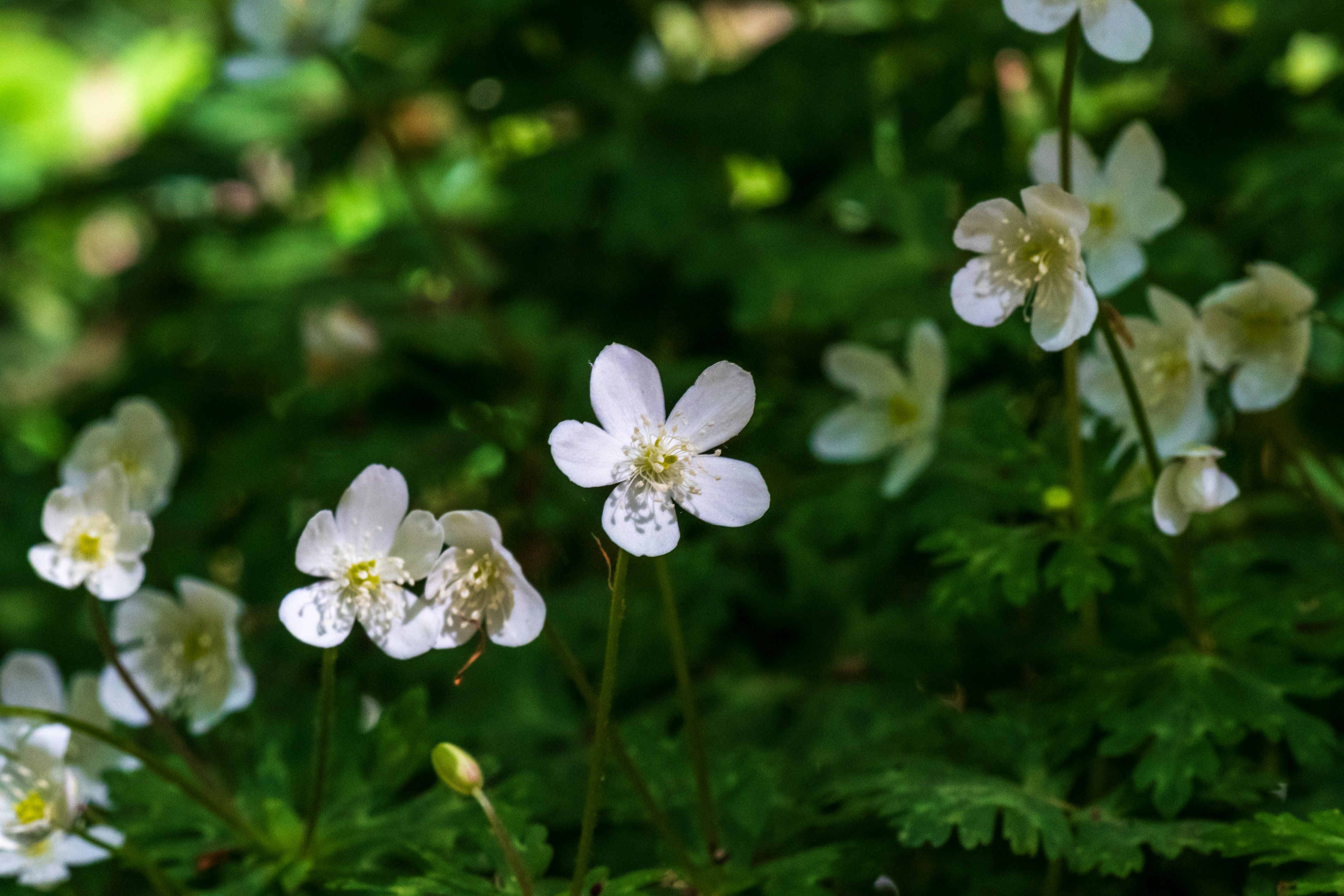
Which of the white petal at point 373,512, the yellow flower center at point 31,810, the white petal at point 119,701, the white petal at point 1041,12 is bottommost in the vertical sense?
the yellow flower center at point 31,810

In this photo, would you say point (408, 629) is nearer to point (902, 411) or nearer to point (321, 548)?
point (321, 548)

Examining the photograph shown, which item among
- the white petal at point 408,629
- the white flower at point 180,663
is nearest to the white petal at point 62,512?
the white flower at point 180,663

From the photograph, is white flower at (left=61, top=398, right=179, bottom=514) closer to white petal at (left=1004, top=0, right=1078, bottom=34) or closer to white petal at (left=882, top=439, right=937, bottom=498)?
white petal at (left=882, top=439, right=937, bottom=498)

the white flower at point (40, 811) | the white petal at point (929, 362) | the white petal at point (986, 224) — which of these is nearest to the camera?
the white petal at point (986, 224)

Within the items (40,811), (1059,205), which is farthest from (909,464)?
(40,811)

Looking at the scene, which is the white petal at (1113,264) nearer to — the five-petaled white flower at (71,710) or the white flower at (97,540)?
the white flower at (97,540)

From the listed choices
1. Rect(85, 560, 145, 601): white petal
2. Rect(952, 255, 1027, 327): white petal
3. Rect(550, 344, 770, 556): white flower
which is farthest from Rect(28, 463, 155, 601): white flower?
Rect(952, 255, 1027, 327): white petal
